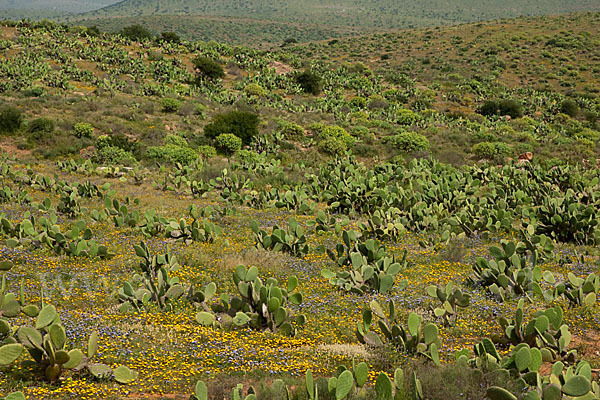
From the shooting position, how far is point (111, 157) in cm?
1820

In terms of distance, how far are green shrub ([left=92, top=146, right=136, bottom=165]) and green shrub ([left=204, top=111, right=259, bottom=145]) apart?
4350 mm

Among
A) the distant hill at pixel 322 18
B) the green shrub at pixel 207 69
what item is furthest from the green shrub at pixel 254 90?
the distant hill at pixel 322 18

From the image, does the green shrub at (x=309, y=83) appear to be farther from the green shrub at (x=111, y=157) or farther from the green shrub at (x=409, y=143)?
the green shrub at (x=111, y=157)

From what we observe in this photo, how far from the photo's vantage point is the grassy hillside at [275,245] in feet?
14.2

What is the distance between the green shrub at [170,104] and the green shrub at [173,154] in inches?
263

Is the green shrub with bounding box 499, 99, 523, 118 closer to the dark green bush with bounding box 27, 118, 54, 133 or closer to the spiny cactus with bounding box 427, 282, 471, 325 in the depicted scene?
the dark green bush with bounding box 27, 118, 54, 133

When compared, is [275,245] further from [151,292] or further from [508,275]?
[508,275]

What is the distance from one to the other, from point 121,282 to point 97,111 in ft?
62.4

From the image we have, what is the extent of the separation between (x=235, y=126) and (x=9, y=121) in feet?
33.2

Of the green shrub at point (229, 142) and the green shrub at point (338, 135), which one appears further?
the green shrub at point (338, 135)

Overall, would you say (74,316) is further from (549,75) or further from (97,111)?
(549,75)

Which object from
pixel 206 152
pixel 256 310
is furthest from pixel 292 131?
pixel 256 310

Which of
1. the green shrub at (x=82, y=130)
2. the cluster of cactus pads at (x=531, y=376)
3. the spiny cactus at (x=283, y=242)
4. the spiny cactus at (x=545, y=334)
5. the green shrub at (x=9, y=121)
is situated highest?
the green shrub at (x=9, y=121)

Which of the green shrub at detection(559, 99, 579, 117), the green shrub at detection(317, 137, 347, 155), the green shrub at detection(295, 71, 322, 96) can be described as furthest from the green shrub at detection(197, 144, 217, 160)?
the green shrub at detection(559, 99, 579, 117)
